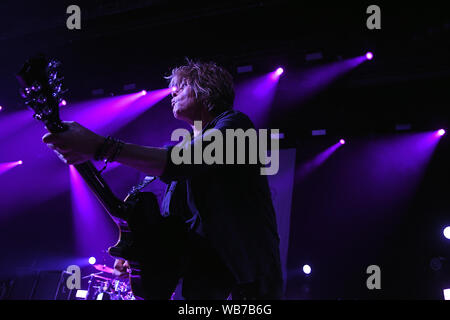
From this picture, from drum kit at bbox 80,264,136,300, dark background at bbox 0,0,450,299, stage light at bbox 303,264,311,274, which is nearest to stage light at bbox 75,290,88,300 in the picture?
drum kit at bbox 80,264,136,300

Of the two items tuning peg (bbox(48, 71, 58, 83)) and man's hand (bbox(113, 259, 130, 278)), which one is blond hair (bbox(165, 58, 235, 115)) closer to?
tuning peg (bbox(48, 71, 58, 83))

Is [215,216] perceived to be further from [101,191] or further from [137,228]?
[101,191]

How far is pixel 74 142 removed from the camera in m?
1.06

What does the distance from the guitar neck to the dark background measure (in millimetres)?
4282

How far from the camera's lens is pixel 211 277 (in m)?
1.24

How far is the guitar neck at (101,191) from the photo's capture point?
53.9 inches

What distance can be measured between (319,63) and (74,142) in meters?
5.37

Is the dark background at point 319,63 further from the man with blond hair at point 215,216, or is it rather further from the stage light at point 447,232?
the man with blond hair at point 215,216

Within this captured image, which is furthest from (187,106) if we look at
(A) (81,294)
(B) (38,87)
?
(A) (81,294)

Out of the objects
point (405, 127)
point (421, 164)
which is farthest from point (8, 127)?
point (421, 164)

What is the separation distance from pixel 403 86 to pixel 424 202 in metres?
2.55

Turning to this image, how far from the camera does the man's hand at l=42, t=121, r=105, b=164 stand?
3.48 ft

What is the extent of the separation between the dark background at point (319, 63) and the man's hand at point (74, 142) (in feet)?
14.5

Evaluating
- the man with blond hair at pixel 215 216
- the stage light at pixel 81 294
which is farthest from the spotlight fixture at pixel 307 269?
the man with blond hair at pixel 215 216
